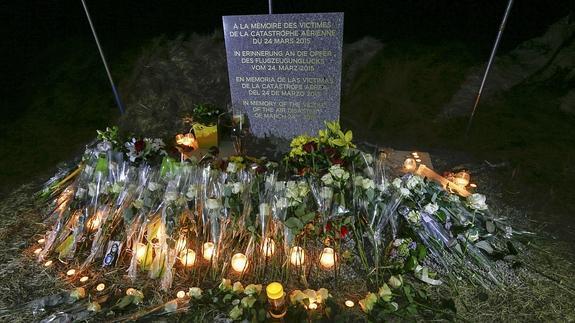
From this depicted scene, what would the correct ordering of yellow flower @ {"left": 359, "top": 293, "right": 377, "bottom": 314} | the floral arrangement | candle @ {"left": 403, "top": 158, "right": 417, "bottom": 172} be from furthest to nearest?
candle @ {"left": 403, "top": 158, "right": 417, "bottom": 172}
the floral arrangement
yellow flower @ {"left": 359, "top": 293, "right": 377, "bottom": 314}

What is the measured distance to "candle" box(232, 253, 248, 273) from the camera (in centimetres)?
321

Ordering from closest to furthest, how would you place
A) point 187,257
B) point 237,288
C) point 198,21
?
1. point 237,288
2. point 187,257
3. point 198,21

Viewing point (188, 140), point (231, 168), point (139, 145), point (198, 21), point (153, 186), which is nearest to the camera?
point (153, 186)

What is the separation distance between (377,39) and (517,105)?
12.1ft

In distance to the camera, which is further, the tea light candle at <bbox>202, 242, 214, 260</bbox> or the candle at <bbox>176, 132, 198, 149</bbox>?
the candle at <bbox>176, 132, 198, 149</bbox>

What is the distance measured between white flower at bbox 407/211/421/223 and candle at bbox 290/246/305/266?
1.04 metres

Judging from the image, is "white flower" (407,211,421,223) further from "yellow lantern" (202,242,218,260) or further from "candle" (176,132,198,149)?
"candle" (176,132,198,149)

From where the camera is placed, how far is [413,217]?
3271 millimetres

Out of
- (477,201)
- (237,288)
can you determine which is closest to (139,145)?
(237,288)

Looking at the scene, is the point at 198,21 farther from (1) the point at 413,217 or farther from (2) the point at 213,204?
(1) the point at 413,217

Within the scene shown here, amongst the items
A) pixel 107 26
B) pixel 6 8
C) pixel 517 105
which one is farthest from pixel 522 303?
pixel 6 8

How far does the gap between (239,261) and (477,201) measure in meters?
2.23

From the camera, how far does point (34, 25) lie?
37.1ft

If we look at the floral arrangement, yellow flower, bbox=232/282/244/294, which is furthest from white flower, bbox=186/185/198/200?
yellow flower, bbox=232/282/244/294
